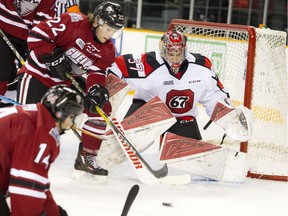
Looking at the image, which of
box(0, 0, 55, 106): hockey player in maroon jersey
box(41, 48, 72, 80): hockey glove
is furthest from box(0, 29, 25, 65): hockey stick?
box(41, 48, 72, 80): hockey glove

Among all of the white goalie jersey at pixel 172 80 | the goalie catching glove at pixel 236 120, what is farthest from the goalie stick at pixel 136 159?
the goalie catching glove at pixel 236 120

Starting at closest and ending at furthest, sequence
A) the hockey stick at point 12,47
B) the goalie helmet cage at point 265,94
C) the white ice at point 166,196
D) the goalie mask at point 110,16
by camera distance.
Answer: the white ice at point 166,196 < the goalie mask at point 110,16 < the hockey stick at point 12,47 < the goalie helmet cage at point 265,94

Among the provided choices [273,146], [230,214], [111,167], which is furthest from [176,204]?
[273,146]

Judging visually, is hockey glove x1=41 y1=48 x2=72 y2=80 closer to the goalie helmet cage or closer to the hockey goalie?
the hockey goalie

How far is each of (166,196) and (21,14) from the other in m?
1.24

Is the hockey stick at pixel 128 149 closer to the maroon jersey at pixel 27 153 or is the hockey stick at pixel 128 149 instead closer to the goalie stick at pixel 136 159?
the goalie stick at pixel 136 159

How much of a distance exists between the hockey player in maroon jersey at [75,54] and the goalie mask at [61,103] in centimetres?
113

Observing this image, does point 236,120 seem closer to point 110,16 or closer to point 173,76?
point 173,76

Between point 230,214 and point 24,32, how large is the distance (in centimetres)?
148

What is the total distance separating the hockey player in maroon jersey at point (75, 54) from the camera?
3.35 meters

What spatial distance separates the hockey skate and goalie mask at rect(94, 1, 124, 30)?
28.1 inches

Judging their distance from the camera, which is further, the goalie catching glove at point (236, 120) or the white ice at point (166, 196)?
the goalie catching glove at point (236, 120)

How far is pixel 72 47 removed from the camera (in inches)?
135

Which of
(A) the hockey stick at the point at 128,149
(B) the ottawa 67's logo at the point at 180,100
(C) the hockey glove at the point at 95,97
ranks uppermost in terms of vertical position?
(C) the hockey glove at the point at 95,97
